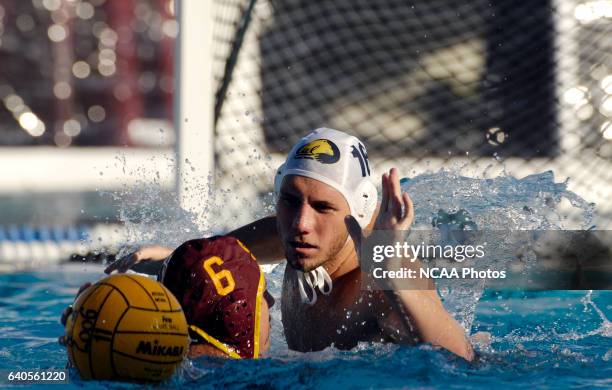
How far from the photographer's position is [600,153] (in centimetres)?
596

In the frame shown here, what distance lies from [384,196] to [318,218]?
0.49 m

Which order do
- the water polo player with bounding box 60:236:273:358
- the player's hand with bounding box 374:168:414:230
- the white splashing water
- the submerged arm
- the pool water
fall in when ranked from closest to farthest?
the player's hand with bounding box 374:168:414:230, the water polo player with bounding box 60:236:273:358, the pool water, the submerged arm, the white splashing water

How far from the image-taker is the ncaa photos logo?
2980 millimetres

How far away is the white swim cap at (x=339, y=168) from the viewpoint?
2957 mm

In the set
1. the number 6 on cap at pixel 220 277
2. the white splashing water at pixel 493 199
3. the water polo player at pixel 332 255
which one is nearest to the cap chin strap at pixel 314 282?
the water polo player at pixel 332 255

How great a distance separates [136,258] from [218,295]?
60 cm

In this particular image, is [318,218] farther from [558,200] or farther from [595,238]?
[595,238]

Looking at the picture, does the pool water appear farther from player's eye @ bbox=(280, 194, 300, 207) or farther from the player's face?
player's eye @ bbox=(280, 194, 300, 207)

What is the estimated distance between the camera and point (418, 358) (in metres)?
2.75

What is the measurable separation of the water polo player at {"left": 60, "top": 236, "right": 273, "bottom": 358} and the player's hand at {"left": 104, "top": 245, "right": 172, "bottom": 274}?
1.35 ft

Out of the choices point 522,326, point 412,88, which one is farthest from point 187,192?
point 412,88

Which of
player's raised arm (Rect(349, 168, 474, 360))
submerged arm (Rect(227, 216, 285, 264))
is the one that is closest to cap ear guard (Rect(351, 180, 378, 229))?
player's raised arm (Rect(349, 168, 474, 360))

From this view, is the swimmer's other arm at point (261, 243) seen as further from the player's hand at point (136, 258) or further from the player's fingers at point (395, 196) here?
the player's fingers at point (395, 196)

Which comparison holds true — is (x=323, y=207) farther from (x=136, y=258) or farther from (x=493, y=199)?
(x=493, y=199)
